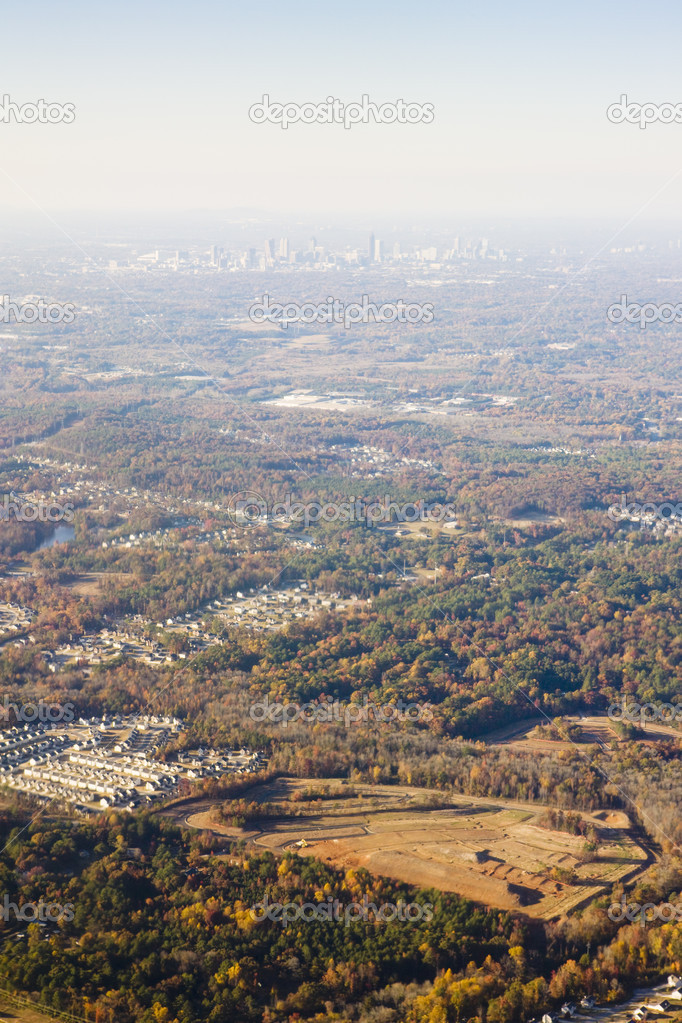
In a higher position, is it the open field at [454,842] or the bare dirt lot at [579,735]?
the bare dirt lot at [579,735]

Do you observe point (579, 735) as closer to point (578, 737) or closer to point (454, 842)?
point (578, 737)

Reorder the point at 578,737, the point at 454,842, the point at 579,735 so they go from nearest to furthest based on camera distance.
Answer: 1. the point at 454,842
2. the point at 578,737
3. the point at 579,735

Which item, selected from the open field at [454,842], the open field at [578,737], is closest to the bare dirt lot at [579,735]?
the open field at [578,737]

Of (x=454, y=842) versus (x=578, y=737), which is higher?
(x=578, y=737)

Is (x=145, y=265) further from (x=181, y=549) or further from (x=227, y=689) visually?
(x=227, y=689)

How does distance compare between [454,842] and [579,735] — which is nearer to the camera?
[454,842]

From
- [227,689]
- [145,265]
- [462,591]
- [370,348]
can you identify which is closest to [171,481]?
[462,591]

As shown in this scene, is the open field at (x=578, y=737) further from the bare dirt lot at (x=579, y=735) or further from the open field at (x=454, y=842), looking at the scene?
the open field at (x=454, y=842)

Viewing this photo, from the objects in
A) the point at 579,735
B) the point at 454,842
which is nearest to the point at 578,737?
the point at 579,735

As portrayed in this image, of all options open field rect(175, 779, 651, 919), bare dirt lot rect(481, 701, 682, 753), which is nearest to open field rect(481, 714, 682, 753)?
bare dirt lot rect(481, 701, 682, 753)

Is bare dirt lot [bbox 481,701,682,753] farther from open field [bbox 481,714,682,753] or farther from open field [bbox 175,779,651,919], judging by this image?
open field [bbox 175,779,651,919]
